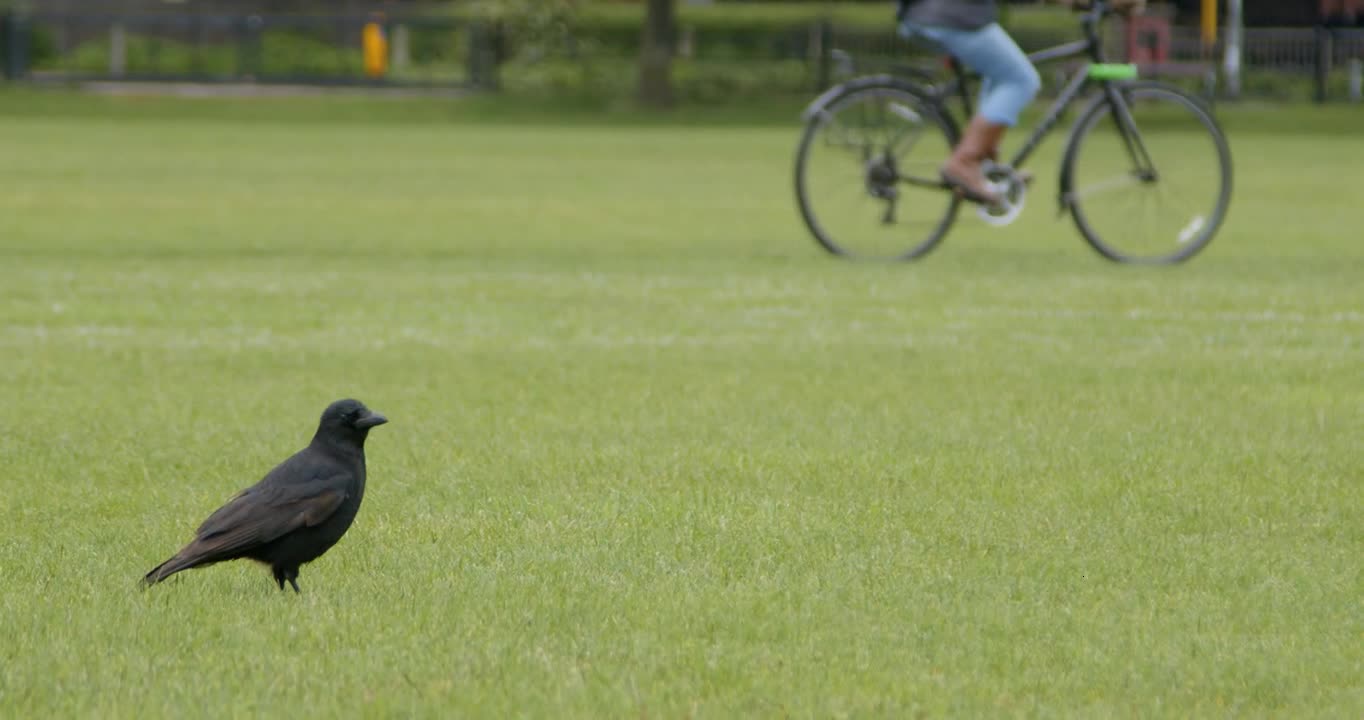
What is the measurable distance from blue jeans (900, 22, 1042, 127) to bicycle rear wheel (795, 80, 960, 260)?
312 mm

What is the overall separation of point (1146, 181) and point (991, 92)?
110 centimetres

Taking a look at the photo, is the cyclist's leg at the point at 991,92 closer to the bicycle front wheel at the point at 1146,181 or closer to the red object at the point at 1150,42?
the bicycle front wheel at the point at 1146,181

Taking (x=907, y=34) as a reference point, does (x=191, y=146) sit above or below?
below

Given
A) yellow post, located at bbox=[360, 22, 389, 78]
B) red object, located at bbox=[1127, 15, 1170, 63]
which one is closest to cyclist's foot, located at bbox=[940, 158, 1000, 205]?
red object, located at bbox=[1127, 15, 1170, 63]

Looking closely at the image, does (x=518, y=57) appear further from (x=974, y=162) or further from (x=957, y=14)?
(x=957, y=14)

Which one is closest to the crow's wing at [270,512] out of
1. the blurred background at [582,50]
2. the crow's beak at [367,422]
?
the crow's beak at [367,422]

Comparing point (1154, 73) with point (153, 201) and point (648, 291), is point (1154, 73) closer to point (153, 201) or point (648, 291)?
point (153, 201)

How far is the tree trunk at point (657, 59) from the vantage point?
1660 inches

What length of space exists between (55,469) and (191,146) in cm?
2168

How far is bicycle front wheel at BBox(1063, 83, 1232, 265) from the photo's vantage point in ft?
38.1

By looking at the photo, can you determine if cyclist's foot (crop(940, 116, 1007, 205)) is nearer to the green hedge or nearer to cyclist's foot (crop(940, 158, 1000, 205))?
cyclist's foot (crop(940, 158, 1000, 205))

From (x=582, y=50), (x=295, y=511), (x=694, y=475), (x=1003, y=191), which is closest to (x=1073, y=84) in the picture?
(x=1003, y=191)

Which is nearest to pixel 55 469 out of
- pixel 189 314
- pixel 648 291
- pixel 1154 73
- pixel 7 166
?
pixel 189 314

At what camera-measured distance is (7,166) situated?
21391mm
